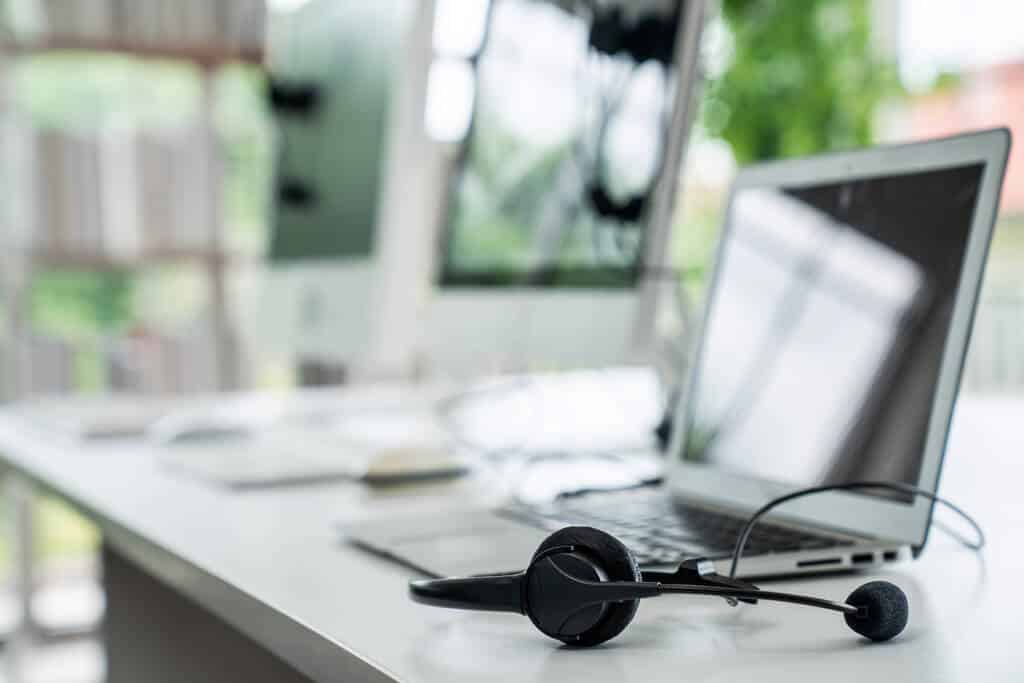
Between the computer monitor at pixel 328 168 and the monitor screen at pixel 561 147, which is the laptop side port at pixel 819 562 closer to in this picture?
the monitor screen at pixel 561 147

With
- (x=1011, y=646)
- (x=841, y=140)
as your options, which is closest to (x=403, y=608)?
(x=1011, y=646)

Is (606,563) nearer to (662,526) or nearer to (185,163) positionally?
(662,526)

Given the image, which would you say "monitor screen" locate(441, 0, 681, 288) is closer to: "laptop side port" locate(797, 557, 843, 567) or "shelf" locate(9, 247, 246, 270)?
"laptop side port" locate(797, 557, 843, 567)

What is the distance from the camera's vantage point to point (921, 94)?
9.87ft

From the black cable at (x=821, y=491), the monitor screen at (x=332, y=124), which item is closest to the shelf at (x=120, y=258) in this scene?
the monitor screen at (x=332, y=124)

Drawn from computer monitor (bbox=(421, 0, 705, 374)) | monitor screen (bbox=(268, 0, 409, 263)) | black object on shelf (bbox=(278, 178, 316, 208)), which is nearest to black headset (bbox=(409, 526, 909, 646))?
computer monitor (bbox=(421, 0, 705, 374))

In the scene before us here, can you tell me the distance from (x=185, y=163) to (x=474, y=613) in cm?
241

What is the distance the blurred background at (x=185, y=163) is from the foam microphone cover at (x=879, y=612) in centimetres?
179

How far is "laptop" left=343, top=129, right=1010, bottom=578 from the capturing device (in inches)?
26.1

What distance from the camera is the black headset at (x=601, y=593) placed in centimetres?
50

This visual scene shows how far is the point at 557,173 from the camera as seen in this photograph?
127cm

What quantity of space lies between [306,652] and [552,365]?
738 mm

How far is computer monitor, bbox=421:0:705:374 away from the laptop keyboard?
40 cm

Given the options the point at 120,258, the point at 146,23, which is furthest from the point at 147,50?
the point at 120,258
